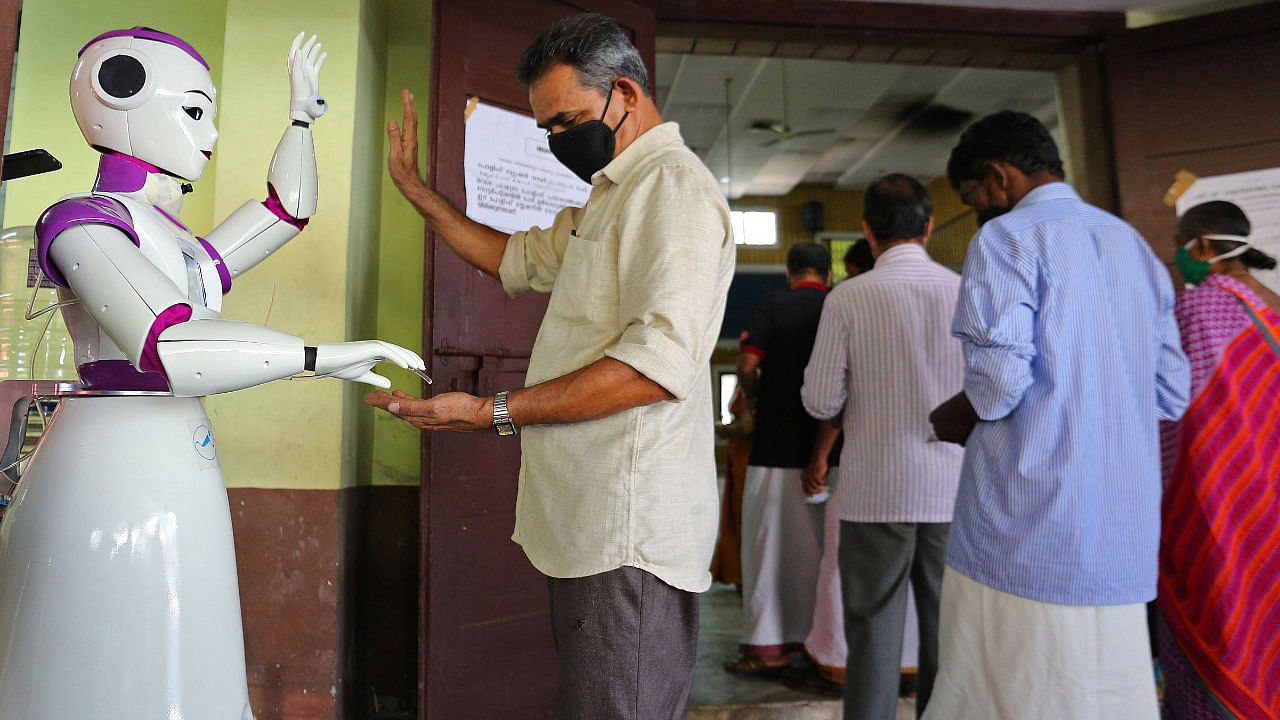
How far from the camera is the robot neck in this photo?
51.6 inches

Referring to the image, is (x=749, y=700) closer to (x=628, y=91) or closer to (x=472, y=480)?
(x=472, y=480)

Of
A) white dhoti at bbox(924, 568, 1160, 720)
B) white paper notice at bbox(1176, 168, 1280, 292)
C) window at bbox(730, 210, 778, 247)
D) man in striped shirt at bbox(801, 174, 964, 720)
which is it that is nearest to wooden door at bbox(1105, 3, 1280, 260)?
white paper notice at bbox(1176, 168, 1280, 292)

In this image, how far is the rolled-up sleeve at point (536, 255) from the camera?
66.8 inches

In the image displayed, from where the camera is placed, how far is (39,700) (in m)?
1.14

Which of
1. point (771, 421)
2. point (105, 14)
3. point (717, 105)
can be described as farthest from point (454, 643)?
point (717, 105)

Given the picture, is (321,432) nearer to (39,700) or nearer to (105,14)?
(39,700)

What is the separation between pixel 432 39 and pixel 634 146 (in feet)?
4.34

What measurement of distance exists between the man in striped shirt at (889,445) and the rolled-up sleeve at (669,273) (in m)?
1.03

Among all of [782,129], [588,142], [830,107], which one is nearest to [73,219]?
[588,142]

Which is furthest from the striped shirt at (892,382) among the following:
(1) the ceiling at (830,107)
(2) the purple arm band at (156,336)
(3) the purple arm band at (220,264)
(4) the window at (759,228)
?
(4) the window at (759,228)

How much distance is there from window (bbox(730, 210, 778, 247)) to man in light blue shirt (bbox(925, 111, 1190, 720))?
31.0 feet

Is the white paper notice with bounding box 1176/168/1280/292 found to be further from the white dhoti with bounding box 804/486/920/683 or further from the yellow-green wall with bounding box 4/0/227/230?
the yellow-green wall with bounding box 4/0/227/230

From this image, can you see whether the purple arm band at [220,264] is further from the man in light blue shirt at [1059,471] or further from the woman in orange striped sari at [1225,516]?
the woman in orange striped sari at [1225,516]

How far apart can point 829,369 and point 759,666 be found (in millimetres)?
1401
